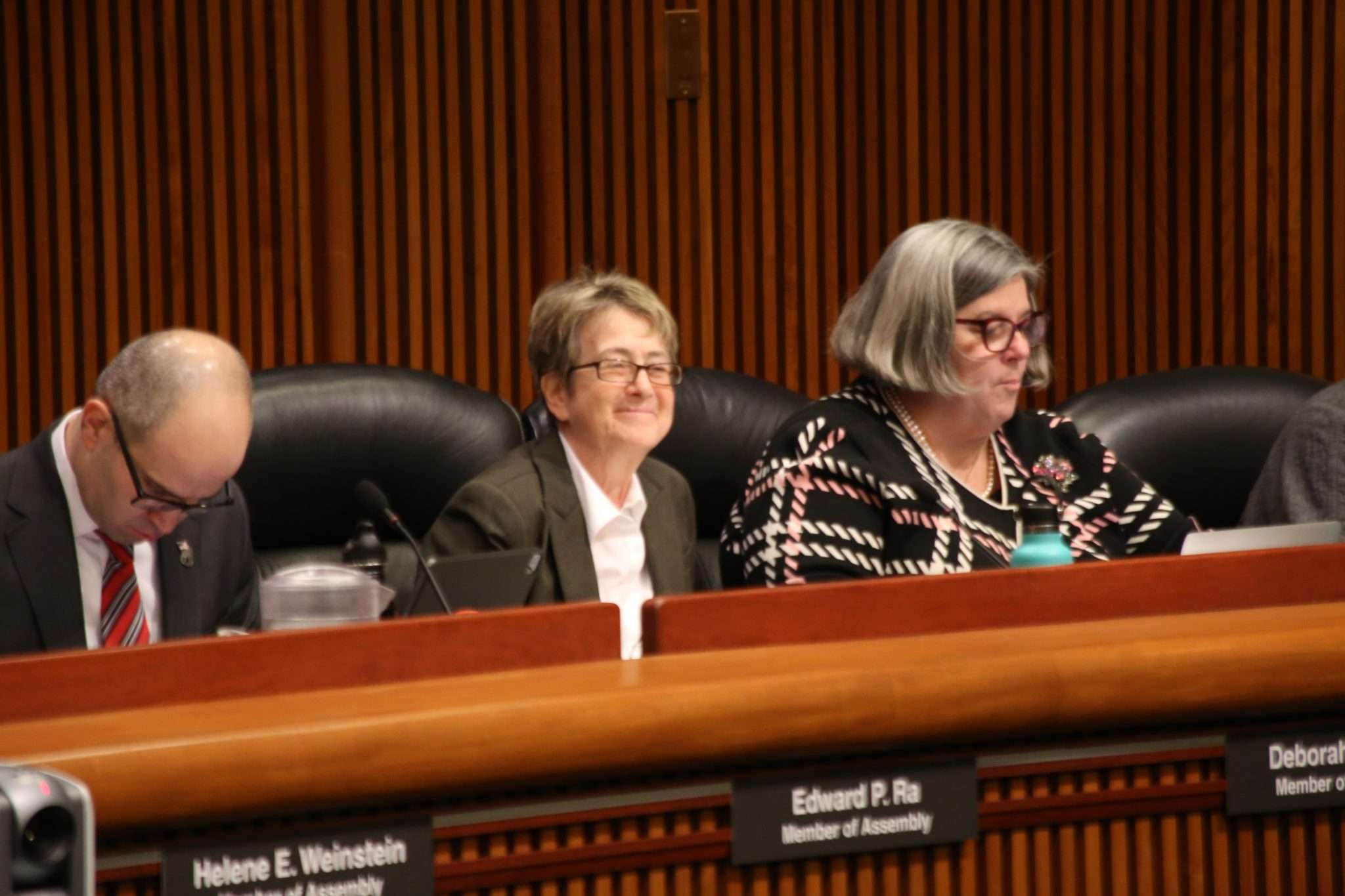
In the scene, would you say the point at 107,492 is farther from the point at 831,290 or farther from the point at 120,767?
the point at 831,290

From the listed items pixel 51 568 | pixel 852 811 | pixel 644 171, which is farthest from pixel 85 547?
pixel 644 171

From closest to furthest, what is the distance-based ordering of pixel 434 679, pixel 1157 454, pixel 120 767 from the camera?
pixel 120 767
pixel 434 679
pixel 1157 454

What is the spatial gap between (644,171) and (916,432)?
5.41ft

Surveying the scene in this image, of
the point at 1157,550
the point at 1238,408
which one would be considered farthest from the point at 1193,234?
the point at 1157,550

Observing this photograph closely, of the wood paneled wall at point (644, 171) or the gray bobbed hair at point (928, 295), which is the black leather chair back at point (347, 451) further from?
the wood paneled wall at point (644, 171)

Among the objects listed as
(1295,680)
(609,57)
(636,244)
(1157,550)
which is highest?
(609,57)

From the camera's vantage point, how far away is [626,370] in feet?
8.80

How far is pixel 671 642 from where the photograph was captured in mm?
1394

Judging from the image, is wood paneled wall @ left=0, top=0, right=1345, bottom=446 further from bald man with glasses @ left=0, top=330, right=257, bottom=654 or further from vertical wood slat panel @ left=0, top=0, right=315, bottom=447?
bald man with glasses @ left=0, top=330, right=257, bottom=654

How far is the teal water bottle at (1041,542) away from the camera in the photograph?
2035mm

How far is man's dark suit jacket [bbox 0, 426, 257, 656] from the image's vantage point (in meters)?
2.14

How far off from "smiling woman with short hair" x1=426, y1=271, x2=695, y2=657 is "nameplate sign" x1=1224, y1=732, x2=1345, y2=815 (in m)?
1.23

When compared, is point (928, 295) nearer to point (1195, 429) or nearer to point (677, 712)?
point (1195, 429)

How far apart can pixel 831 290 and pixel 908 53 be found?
0.63 m
